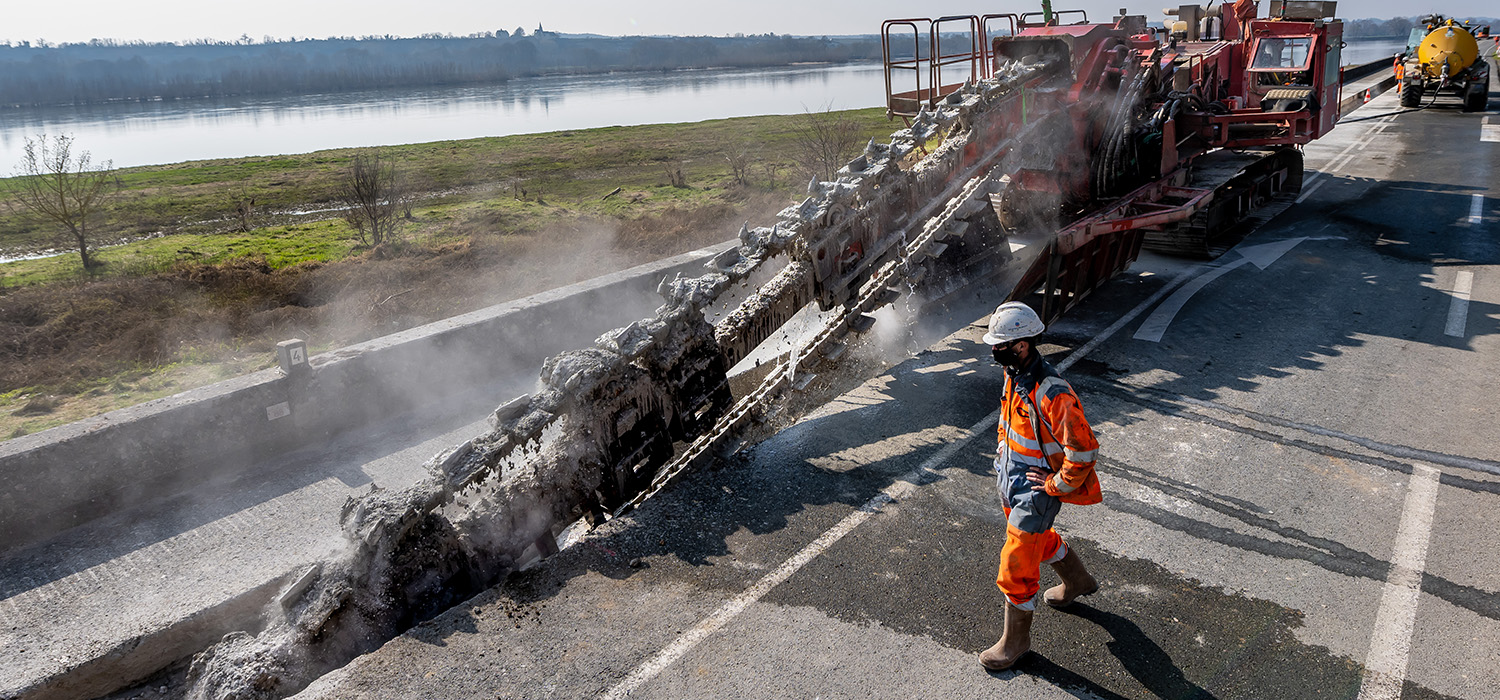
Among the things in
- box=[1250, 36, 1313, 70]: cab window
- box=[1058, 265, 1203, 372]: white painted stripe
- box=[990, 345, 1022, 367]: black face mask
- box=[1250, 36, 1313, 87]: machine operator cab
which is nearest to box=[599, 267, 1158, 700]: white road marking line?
box=[1058, 265, 1203, 372]: white painted stripe

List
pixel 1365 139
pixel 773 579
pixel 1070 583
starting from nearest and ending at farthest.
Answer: pixel 1070 583 → pixel 773 579 → pixel 1365 139

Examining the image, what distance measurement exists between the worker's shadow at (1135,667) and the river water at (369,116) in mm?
32067

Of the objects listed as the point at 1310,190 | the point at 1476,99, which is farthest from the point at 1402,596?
the point at 1476,99

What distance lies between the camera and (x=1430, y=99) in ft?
98.2

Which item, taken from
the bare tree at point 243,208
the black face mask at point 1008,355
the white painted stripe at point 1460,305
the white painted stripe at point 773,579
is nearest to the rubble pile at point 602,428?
the white painted stripe at point 773,579

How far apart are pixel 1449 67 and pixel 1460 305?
→ 79.3 feet

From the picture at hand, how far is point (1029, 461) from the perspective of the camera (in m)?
4.36

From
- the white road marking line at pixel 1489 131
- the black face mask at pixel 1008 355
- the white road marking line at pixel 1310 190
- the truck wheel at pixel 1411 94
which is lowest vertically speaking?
the white road marking line at pixel 1489 131

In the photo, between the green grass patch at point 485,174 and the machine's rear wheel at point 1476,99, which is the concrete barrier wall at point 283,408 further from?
the machine's rear wheel at point 1476,99

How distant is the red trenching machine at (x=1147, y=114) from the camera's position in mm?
10242

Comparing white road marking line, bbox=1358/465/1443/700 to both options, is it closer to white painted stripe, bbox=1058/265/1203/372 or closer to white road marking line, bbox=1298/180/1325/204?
white painted stripe, bbox=1058/265/1203/372

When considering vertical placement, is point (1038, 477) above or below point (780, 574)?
above

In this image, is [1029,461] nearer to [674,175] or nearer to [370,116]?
[674,175]

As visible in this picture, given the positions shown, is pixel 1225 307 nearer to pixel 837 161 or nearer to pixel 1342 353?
pixel 1342 353
